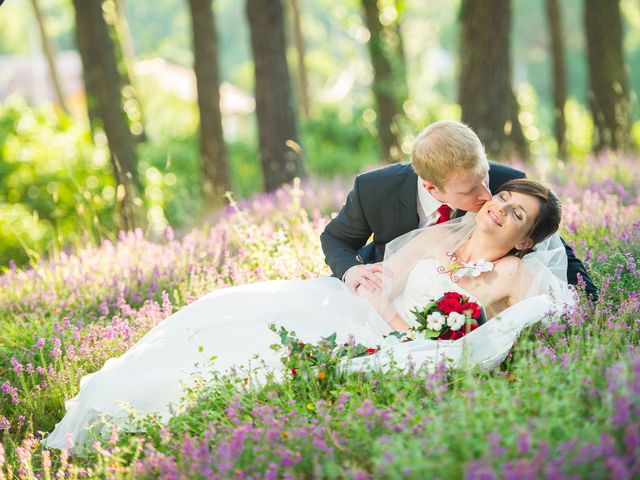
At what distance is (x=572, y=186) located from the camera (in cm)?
698

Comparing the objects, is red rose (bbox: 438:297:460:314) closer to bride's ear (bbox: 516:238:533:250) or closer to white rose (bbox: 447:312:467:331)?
white rose (bbox: 447:312:467:331)

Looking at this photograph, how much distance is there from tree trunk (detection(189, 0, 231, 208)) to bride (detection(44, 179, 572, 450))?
23.2 feet

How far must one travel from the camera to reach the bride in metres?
3.82

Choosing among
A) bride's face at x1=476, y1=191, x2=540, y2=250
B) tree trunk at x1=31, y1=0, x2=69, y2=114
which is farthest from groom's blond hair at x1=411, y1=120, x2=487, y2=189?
tree trunk at x1=31, y1=0, x2=69, y2=114

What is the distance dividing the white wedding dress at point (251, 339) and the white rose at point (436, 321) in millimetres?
99

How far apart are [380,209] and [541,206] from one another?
94cm

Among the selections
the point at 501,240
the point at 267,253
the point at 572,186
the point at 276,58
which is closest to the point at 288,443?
the point at 501,240

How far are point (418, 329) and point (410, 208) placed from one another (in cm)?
84

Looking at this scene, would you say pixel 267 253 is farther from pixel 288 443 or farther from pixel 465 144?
pixel 288 443

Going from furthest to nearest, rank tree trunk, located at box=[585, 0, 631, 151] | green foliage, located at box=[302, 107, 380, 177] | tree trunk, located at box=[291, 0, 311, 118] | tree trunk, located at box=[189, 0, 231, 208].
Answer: tree trunk, located at box=[291, 0, 311, 118] → green foliage, located at box=[302, 107, 380, 177] → tree trunk, located at box=[585, 0, 631, 151] → tree trunk, located at box=[189, 0, 231, 208]

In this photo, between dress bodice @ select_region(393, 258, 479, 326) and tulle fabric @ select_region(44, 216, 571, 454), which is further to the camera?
dress bodice @ select_region(393, 258, 479, 326)

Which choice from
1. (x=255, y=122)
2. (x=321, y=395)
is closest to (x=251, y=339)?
(x=321, y=395)

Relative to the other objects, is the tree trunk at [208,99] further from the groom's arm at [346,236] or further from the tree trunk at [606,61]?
the groom's arm at [346,236]

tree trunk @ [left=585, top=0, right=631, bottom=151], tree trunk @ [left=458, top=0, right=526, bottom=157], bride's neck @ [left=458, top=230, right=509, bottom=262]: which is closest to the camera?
bride's neck @ [left=458, top=230, right=509, bottom=262]
